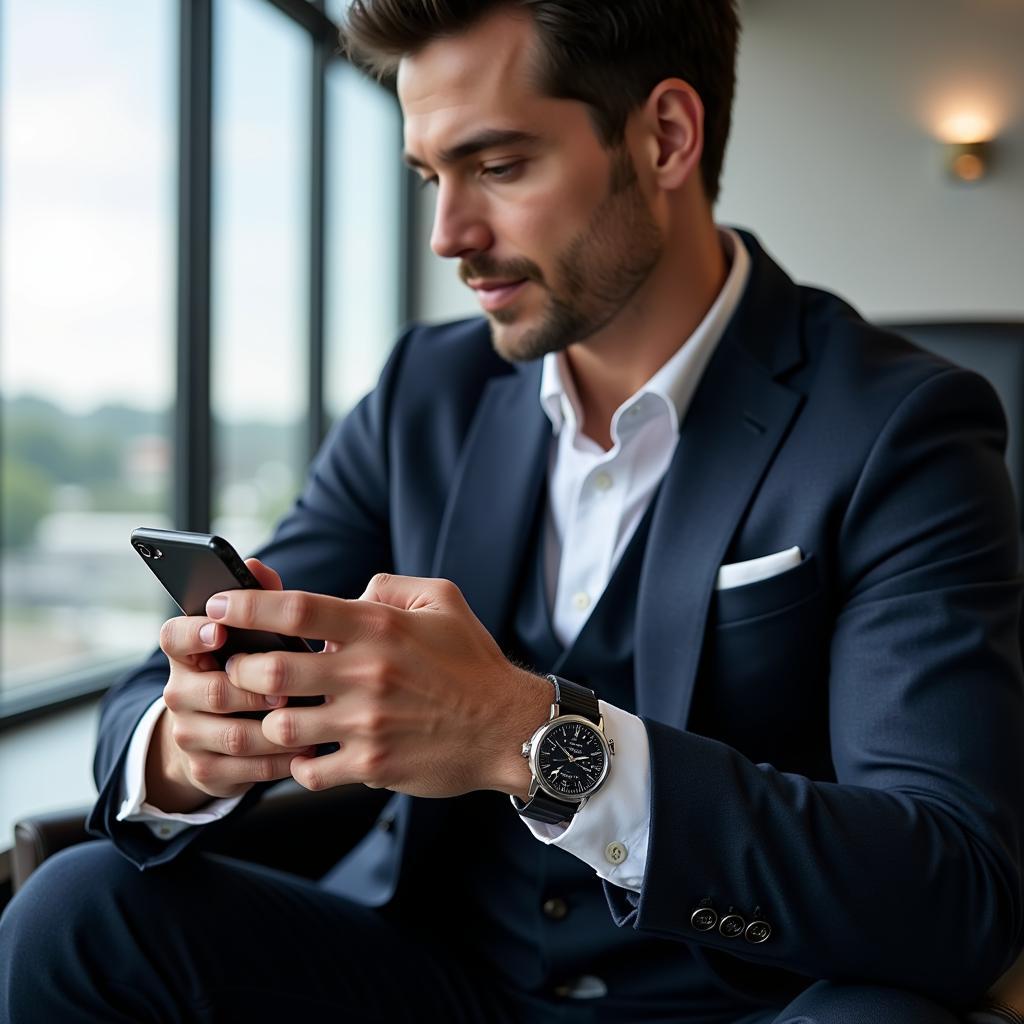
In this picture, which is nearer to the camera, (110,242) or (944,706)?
(944,706)

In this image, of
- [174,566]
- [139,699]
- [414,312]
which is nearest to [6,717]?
[139,699]

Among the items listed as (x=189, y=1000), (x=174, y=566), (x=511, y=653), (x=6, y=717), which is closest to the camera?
(x=174, y=566)

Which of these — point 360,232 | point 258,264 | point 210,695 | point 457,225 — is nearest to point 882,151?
point 360,232

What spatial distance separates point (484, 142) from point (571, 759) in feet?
2.44

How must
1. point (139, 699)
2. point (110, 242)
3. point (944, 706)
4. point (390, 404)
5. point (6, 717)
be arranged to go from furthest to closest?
point (110, 242), point (6, 717), point (390, 404), point (139, 699), point (944, 706)

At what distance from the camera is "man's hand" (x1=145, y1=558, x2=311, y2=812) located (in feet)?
3.11

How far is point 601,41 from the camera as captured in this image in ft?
4.51

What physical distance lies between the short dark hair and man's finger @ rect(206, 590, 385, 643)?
0.76m

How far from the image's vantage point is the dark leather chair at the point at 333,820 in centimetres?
125

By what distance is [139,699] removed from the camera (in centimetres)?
127

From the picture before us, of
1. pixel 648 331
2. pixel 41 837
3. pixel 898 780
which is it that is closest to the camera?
pixel 898 780

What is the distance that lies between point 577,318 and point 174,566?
0.67 m

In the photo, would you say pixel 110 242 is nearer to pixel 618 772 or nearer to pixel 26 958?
pixel 26 958

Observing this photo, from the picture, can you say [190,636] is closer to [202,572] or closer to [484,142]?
[202,572]
